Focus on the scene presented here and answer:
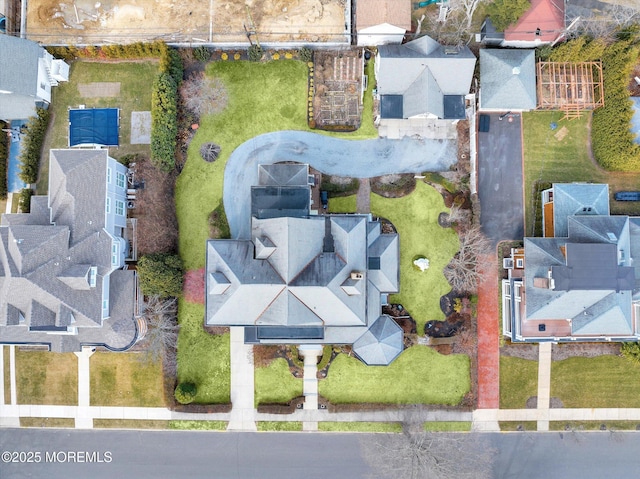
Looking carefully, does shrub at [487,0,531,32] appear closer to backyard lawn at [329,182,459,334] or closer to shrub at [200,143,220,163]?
backyard lawn at [329,182,459,334]

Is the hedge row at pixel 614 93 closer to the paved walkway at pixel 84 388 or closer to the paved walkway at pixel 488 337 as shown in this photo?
the paved walkway at pixel 488 337

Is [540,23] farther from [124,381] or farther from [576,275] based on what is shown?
[124,381]

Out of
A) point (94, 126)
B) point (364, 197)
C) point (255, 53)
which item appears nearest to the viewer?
point (255, 53)

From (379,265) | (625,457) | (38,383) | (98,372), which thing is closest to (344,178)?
(379,265)

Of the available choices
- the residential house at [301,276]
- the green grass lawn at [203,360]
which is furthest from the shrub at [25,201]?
the residential house at [301,276]

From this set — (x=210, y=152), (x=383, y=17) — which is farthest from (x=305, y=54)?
(x=210, y=152)

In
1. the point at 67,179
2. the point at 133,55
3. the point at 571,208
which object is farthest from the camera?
the point at 133,55

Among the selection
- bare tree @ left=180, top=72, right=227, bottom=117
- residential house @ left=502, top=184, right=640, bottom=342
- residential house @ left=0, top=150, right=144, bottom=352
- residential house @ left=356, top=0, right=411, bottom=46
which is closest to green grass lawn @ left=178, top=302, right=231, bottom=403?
residential house @ left=0, top=150, right=144, bottom=352

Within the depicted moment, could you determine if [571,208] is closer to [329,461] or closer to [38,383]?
[329,461]
